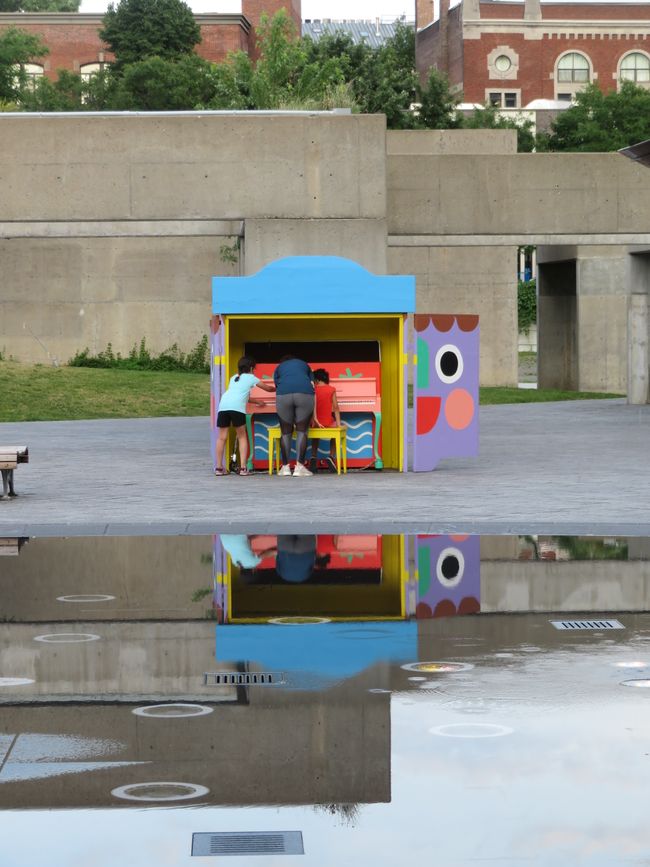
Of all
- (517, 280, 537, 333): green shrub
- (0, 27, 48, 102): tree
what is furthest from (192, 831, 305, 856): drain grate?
(0, 27, 48, 102): tree

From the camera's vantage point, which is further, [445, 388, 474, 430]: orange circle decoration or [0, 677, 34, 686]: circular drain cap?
[445, 388, 474, 430]: orange circle decoration

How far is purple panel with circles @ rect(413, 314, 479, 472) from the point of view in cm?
1988

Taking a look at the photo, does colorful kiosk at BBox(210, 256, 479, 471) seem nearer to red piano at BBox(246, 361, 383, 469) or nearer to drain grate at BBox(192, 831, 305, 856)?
red piano at BBox(246, 361, 383, 469)

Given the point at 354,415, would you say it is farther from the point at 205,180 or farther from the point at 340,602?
the point at 205,180

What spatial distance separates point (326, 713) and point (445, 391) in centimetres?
1350

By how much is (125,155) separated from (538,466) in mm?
17121

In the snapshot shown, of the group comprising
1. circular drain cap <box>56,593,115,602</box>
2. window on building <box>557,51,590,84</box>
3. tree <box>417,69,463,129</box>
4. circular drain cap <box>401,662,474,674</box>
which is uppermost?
window on building <box>557,51,590,84</box>

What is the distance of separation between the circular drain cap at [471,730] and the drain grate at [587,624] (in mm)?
2527

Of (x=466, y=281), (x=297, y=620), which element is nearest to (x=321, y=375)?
(x=297, y=620)

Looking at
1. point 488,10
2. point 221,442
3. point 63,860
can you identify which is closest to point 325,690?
point 63,860

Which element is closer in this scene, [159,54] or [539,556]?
[539,556]

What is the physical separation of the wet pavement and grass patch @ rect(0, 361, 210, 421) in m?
22.7

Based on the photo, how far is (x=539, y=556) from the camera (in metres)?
12.0

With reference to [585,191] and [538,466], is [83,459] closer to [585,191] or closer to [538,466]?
[538,466]
